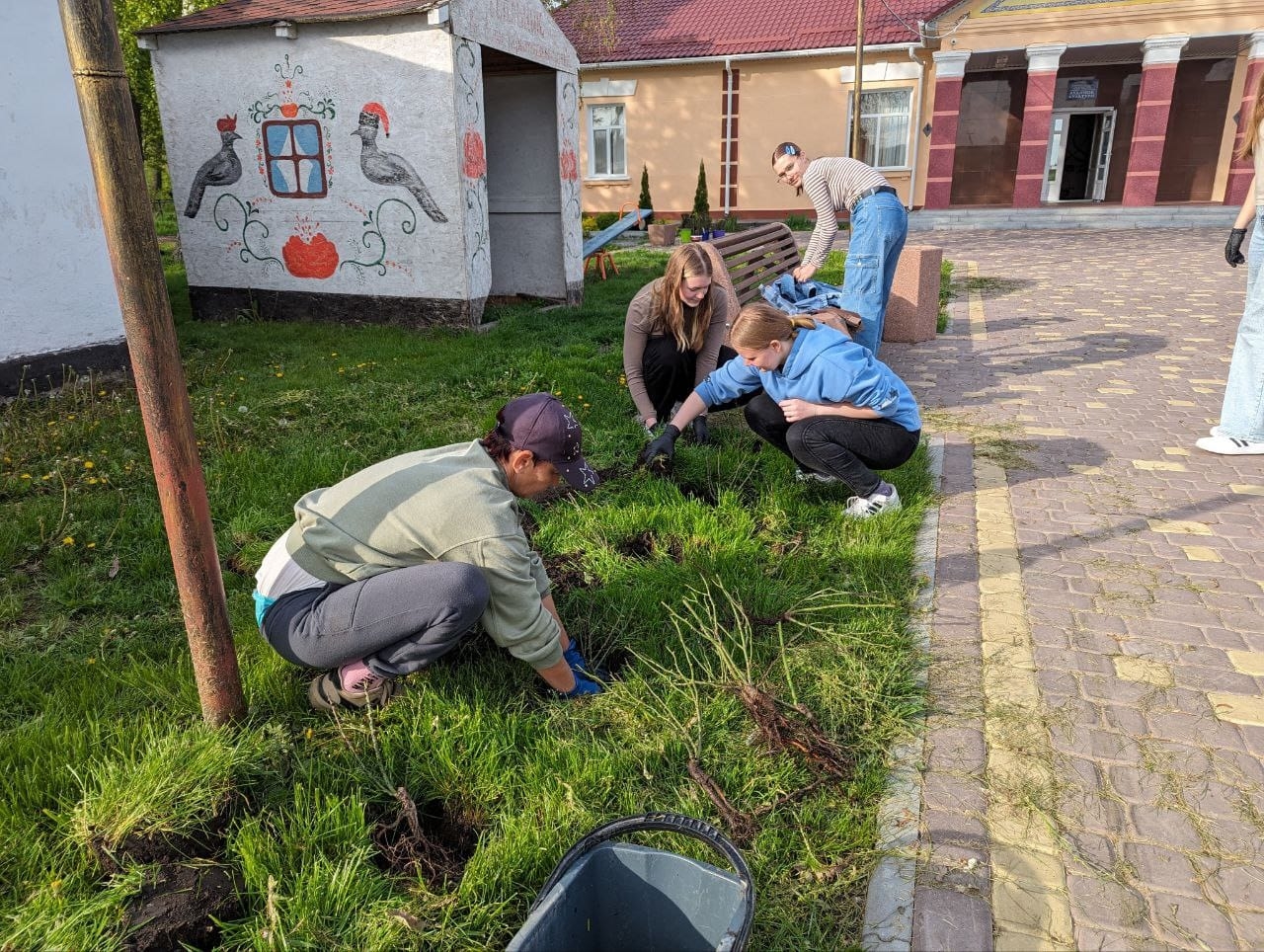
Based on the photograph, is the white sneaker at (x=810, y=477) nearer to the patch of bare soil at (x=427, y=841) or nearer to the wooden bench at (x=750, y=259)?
the wooden bench at (x=750, y=259)

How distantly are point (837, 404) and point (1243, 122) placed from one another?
76.9 feet

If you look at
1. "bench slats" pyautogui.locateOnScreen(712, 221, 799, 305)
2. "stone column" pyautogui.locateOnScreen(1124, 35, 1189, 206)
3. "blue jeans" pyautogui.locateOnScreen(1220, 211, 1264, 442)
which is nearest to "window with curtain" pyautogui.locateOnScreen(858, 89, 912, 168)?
"stone column" pyautogui.locateOnScreen(1124, 35, 1189, 206)

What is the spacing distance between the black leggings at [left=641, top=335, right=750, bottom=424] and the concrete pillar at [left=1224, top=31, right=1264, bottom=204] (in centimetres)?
1977

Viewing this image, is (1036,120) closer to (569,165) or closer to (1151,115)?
(1151,115)

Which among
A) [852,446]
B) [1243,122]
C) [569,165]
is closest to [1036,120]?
[1243,122]

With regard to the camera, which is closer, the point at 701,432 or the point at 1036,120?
the point at 701,432

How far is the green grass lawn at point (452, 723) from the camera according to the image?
2189 millimetres

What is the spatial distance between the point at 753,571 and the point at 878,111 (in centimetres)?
2209

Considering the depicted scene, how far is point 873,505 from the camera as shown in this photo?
4473 mm

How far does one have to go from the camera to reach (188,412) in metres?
2.41

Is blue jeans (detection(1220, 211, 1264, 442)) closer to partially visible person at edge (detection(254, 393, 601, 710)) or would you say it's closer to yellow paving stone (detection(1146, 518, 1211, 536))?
yellow paving stone (detection(1146, 518, 1211, 536))

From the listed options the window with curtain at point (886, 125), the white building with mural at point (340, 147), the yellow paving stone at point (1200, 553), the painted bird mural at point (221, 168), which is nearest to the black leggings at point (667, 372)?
the yellow paving stone at point (1200, 553)

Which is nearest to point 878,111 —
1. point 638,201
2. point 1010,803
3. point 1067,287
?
point 638,201

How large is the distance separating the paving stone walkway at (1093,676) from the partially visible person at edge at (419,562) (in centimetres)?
138
